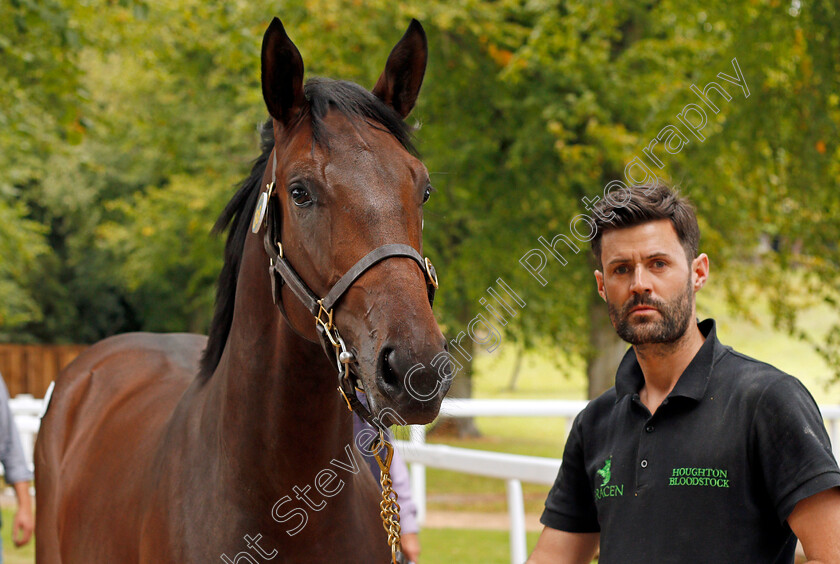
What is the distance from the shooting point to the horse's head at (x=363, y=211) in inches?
76.7

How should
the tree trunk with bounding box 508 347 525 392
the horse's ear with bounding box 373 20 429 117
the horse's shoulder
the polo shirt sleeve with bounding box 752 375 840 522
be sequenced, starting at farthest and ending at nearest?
the tree trunk with bounding box 508 347 525 392, the horse's shoulder, the horse's ear with bounding box 373 20 429 117, the polo shirt sleeve with bounding box 752 375 840 522

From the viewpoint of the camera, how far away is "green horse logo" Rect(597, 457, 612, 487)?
2160 mm

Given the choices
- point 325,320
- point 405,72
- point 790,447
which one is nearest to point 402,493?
point 325,320

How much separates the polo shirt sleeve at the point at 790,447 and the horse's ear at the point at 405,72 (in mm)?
1439

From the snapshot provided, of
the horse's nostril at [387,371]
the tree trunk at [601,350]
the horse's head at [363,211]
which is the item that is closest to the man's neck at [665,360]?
the horse's head at [363,211]

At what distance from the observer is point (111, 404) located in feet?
13.3

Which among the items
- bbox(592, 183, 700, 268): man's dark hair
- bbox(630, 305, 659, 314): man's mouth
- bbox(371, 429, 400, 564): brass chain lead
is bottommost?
bbox(371, 429, 400, 564): brass chain lead

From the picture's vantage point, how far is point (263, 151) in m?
2.83

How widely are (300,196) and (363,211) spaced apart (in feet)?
0.76

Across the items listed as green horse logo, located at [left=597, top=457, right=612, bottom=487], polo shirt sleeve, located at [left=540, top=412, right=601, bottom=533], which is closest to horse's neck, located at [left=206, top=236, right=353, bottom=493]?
polo shirt sleeve, located at [left=540, top=412, right=601, bottom=533]

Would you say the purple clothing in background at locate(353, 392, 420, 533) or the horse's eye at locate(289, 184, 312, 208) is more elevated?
the horse's eye at locate(289, 184, 312, 208)

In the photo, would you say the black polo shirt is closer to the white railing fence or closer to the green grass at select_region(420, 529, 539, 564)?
the white railing fence

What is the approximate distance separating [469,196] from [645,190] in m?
10.9

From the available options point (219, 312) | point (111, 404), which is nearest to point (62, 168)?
point (111, 404)
